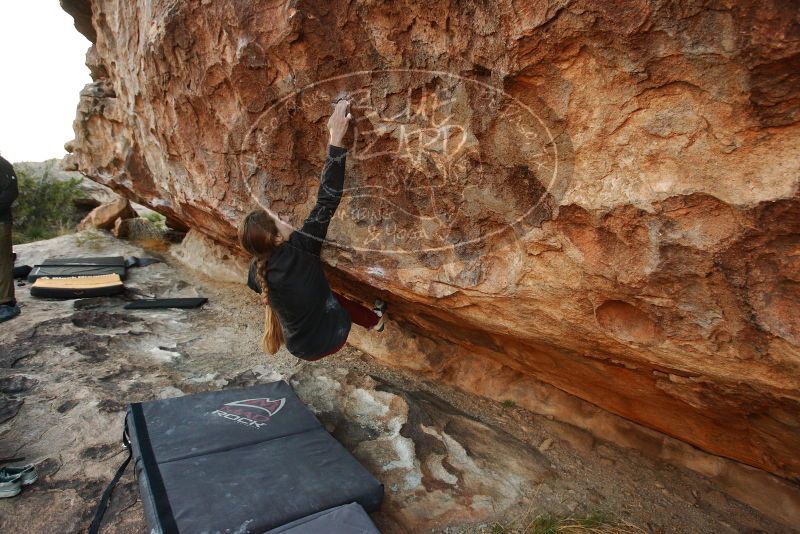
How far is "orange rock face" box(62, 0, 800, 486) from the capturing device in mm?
1412

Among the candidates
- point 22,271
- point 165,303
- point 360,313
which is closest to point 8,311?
point 165,303

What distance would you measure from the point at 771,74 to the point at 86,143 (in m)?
6.75

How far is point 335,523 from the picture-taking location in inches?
70.6

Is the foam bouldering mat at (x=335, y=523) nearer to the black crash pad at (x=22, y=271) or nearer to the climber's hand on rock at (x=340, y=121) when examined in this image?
the climber's hand on rock at (x=340, y=121)

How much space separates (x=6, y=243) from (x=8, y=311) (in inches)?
25.3

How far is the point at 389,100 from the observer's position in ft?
7.06

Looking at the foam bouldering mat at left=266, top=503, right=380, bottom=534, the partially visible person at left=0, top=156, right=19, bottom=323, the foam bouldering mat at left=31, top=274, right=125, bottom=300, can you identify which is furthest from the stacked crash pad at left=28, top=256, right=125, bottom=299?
the foam bouldering mat at left=266, top=503, right=380, bottom=534

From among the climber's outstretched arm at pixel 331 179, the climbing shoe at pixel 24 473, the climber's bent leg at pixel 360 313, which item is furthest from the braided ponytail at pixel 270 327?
the climbing shoe at pixel 24 473

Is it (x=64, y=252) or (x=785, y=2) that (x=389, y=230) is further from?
(x=64, y=252)

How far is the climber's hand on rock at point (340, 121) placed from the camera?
2262 mm

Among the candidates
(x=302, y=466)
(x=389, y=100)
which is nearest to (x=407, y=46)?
(x=389, y=100)

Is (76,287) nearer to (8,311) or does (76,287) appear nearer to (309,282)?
(8,311)

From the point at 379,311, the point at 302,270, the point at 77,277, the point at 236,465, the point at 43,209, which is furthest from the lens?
the point at 43,209

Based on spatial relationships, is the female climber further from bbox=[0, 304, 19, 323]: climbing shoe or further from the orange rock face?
bbox=[0, 304, 19, 323]: climbing shoe
